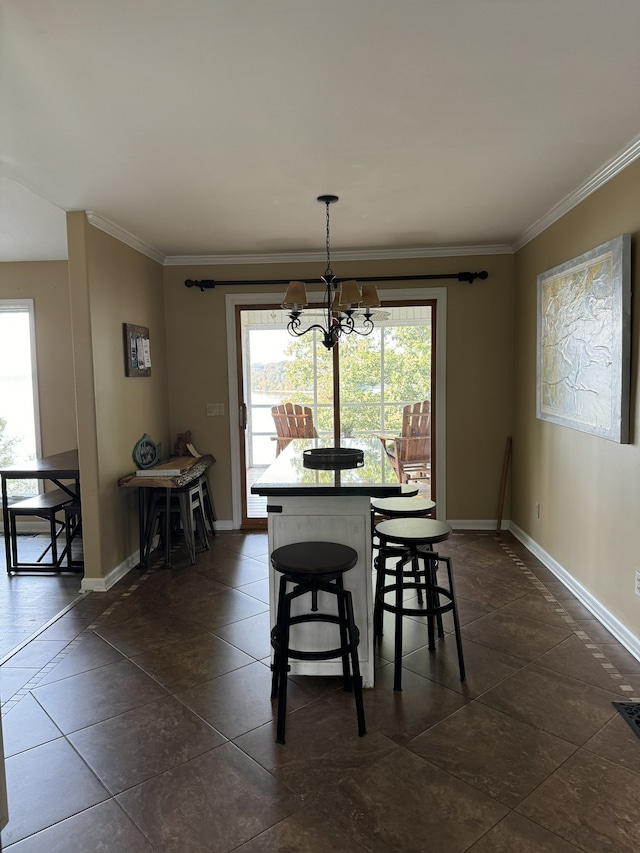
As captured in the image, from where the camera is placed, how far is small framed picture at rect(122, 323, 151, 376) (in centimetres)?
436

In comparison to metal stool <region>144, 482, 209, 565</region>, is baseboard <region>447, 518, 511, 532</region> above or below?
below

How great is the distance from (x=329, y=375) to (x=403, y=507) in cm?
236


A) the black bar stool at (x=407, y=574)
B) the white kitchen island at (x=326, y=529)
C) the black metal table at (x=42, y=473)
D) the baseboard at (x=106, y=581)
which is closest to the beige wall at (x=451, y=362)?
the black metal table at (x=42, y=473)

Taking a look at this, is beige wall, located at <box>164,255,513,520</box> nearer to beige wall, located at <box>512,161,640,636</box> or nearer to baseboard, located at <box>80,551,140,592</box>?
beige wall, located at <box>512,161,640,636</box>

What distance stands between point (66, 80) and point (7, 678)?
8.74 ft

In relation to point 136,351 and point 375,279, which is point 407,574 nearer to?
point 136,351

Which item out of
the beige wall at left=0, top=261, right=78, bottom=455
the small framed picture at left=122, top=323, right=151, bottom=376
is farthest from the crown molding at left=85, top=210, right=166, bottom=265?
the beige wall at left=0, top=261, right=78, bottom=455

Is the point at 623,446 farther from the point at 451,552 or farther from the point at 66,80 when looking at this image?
the point at 66,80

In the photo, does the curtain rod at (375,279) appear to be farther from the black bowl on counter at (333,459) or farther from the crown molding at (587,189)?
the black bowl on counter at (333,459)

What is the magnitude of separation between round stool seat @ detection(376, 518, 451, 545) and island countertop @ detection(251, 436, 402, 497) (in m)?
0.28

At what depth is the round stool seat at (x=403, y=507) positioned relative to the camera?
10.7ft

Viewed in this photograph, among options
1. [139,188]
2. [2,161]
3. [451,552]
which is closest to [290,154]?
[139,188]

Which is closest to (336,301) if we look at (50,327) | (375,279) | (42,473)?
(375,279)

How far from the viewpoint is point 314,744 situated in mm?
2273
